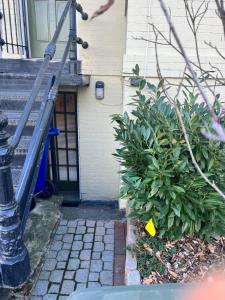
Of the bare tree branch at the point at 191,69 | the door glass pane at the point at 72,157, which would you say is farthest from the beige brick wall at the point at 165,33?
the bare tree branch at the point at 191,69

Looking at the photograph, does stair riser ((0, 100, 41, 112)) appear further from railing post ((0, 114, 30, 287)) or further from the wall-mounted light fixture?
railing post ((0, 114, 30, 287))

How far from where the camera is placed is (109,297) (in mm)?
1416

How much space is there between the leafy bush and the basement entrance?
87.2 inches

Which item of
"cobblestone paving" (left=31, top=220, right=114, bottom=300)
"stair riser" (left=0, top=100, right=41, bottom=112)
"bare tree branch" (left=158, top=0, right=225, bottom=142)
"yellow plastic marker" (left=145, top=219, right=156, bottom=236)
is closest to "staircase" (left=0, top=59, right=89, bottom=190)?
"stair riser" (left=0, top=100, right=41, bottom=112)

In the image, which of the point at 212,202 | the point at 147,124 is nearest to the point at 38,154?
the point at 147,124

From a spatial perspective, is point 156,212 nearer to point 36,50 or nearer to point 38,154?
point 38,154

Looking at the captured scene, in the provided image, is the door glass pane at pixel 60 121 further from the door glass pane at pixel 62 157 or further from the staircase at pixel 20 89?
the staircase at pixel 20 89

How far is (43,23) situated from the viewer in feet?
15.7

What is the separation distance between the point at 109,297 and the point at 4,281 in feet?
4.06

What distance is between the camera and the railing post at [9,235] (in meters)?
2.10

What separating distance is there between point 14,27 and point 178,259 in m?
4.00

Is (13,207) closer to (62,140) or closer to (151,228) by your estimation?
(151,228)

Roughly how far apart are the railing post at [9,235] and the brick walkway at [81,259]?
0.47 meters

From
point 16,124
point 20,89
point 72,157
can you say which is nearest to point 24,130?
point 16,124
